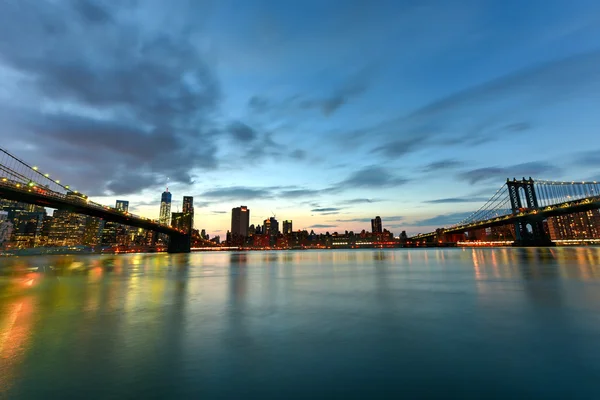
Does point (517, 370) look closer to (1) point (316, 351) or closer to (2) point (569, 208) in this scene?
(1) point (316, 351)

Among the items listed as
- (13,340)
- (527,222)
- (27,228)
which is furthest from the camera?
(27,228)

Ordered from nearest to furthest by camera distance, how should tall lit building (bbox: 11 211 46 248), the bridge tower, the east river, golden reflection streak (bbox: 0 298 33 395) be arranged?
the east river < golden reflection streak (bbox: 0 298 33 395) < the bridge tower < tall lit building (bbox: 11 211 46 248)

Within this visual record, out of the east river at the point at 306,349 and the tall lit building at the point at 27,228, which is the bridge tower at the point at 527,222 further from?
the tall lit building at the point at 27,228

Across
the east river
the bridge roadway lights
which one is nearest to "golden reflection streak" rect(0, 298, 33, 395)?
the east river

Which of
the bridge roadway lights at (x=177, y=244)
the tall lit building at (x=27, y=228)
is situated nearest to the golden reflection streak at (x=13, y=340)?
the bridge roadway lights at (x=177, y=244)

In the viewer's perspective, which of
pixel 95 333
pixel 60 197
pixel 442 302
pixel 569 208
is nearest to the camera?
pixel 95 333

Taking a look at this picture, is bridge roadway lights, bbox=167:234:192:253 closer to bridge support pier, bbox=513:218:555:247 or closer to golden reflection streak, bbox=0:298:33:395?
golden reflection streak, bbox=0:298:33:395

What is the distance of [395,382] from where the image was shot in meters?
5.00

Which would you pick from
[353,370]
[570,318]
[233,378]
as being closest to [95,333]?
[233,378]

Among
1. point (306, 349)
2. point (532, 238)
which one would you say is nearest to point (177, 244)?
point (306, 349)

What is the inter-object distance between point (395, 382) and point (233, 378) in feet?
8.94

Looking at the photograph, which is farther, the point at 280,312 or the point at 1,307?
the point at 1,307

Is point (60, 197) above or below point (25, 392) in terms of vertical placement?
above

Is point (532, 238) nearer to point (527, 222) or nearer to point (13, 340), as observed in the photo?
point (527, 222)
